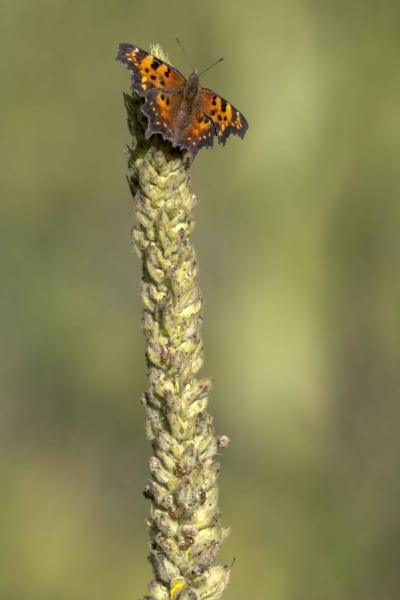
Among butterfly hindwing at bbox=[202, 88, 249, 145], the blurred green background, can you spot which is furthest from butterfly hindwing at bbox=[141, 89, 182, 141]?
the blurred green background

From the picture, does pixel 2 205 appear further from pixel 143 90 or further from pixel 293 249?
pixel 143 90

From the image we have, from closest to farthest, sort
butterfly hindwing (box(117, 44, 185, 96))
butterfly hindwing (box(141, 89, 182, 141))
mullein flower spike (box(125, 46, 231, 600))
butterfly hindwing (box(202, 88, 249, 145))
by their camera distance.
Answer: mullein flower spike (box(125, 46, 231, 600)) < butterfly hindwing (box(141, 89, 182, 141)) < butterfly hindwing (box(117, 44, 185, 96)) < butterfly hindwing (box(202, 88, 249, 145))

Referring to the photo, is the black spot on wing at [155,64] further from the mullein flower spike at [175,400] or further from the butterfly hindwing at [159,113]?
the mullein flower spike at [175,400]

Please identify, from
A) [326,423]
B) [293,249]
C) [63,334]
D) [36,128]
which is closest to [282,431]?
[326,423]

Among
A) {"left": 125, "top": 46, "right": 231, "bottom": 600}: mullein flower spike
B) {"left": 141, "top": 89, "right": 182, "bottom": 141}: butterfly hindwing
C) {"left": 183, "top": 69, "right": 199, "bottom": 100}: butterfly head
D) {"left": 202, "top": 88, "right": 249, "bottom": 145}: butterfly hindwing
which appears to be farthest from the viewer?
{"left": 202, "top": 88, "right": 249, "bottom": 145}: butterfly hindwing

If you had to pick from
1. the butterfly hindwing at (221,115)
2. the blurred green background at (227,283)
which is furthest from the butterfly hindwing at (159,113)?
the blurred green background at (227,283)

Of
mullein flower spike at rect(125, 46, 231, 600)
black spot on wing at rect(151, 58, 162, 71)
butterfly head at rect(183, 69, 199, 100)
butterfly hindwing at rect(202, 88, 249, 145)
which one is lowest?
mullein flower spike at rect(125, 46, 231, 600)

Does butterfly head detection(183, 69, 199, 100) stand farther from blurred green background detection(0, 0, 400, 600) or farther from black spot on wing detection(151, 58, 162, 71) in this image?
blurred green background detection(0, 0, 400, 600)

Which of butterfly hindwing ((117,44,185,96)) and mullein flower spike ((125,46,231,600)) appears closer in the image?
mullein flower spike ((125,46,231,600))

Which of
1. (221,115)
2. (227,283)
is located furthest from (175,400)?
(227,283)
